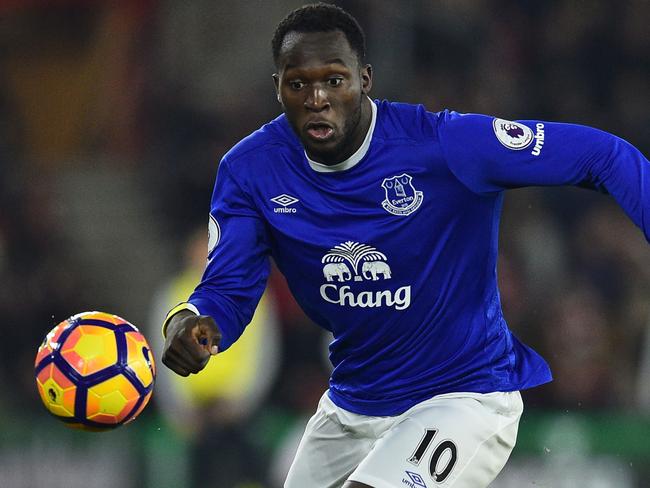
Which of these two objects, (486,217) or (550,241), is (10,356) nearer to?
(550,241)

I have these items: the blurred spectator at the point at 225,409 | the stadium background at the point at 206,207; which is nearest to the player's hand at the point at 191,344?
the blurred spectator at the point at 225,409

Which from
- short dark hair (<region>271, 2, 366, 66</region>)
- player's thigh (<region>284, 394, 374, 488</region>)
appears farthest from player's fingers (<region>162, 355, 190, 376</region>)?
short dark hair (<region>271, 2, 366, 66</region>)

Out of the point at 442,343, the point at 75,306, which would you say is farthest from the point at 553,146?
the point at 75,306

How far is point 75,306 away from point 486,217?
19.6 ft

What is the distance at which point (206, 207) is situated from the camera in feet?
34.4

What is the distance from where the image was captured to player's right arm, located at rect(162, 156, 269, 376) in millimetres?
4605

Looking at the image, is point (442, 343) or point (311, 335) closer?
point (442, 343)

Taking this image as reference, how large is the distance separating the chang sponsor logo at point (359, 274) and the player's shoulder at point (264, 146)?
1.62ft

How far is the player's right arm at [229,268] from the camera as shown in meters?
4.61

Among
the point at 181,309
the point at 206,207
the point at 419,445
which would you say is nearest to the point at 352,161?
the point at 181,309

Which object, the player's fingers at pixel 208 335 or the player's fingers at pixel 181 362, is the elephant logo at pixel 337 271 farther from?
the player's fingers at pixel 181 362

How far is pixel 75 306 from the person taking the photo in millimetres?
10039

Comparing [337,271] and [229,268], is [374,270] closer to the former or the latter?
[337,271]

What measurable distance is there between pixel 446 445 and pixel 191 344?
40.0 inches
